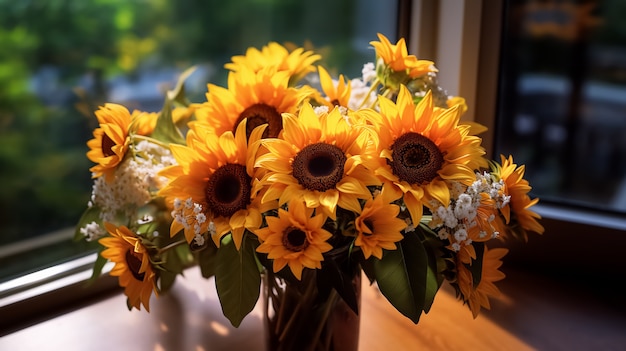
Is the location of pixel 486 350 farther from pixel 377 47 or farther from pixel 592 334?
pixel 377 47

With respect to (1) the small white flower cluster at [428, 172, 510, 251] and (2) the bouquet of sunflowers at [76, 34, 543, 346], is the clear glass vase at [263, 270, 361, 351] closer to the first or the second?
(2) the bouquet of sunflowers at [76, 34, 543, 346]

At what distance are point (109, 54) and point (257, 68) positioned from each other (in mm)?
418

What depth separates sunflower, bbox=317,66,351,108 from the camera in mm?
768

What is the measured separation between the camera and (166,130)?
0.81 meters

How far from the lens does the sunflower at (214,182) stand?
0.63 m

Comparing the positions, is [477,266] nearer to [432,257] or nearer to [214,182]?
[432,257]

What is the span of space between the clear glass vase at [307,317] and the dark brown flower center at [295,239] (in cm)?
11

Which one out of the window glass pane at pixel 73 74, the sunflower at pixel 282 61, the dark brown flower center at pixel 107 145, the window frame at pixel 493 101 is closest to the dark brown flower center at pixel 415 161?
the sunflower at pixel 282 61

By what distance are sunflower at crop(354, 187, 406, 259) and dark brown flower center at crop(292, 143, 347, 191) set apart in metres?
0.04

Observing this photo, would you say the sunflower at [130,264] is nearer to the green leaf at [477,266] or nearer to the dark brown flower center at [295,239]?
the dark brown flower center at [295,239]

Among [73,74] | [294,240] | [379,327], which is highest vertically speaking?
[73,74]

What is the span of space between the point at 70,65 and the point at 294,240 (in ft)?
2.05

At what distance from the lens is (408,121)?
2.04 feet

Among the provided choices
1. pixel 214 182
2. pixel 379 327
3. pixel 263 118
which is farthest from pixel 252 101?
pixel 379 327
